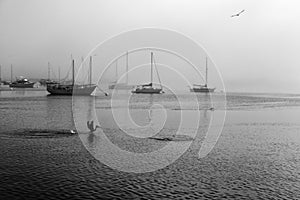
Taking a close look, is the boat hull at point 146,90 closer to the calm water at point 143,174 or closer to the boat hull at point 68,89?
the boat hull at point 68,89

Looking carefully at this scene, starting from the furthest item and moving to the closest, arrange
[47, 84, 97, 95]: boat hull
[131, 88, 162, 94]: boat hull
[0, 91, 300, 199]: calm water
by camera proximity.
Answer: [131, 88, 162, 94]: boat hull → [47, 84, 97, 95]: boat hull → [0, 91, 300, 199]: calm water

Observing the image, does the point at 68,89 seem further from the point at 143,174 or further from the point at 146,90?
the point at 143,174

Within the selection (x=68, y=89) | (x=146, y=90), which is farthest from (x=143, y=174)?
(x=146, y=90)

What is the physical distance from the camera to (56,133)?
122ft

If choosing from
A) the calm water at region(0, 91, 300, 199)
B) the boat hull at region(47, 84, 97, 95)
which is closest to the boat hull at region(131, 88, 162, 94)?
the boat hull at region(47, 84, 97, 95)

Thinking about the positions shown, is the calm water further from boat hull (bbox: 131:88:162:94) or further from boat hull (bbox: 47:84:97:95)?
boat hull (bbox: 131:88:162:94)

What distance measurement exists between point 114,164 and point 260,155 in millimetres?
12727

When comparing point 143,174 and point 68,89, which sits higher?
point 68,89

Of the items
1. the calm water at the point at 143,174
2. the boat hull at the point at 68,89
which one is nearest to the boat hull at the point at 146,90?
the boat hull at the point at 68,89

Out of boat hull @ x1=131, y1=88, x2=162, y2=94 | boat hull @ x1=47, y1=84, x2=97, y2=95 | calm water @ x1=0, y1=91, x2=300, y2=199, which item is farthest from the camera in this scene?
boat hull @ x1=131, y1=88, x2=162, y2=94

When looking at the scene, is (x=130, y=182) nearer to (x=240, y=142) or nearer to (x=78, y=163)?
(x=78, y=163)

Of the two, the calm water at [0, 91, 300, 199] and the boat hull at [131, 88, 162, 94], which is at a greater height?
the boat hull at [131, 88, 162, 94]

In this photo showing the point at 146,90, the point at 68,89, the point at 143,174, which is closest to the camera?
the point at 143,174

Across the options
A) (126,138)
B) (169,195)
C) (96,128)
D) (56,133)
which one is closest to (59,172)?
(169,195)
